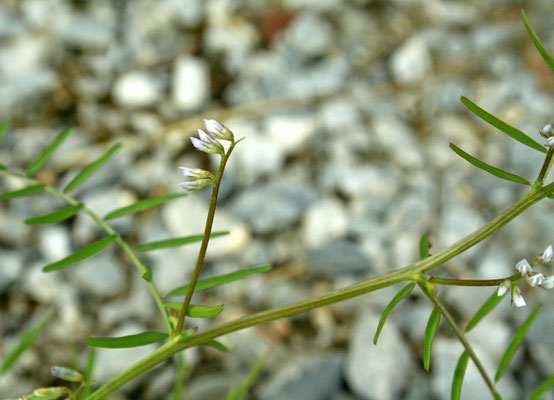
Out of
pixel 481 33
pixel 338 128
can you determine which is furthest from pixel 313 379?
pixel 481 33

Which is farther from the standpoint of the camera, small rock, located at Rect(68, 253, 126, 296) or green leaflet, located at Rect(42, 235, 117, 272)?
small rock, located at Rect(68, 253, 126, 296)

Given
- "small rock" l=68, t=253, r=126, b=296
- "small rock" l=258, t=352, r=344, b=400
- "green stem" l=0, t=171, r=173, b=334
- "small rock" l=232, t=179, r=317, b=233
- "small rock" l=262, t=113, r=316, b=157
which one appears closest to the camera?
"green stem" l=0, t=171, r=173, b=334

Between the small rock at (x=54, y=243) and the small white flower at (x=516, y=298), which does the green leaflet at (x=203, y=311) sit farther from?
the small rock at (x=54, y=243)

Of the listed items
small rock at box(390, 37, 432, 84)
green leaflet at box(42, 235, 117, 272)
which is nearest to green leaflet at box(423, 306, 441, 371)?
green leaflet at box(42, 235, 117, 272)

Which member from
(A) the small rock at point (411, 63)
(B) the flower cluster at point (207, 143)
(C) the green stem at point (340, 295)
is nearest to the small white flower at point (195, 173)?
(B) the flower cluster at point (207, 143)

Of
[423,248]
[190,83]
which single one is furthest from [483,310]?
[190,83]

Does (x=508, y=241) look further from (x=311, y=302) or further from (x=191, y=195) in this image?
(x=311, y=302)

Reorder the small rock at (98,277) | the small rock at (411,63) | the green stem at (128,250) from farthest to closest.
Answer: the small rock at (411,63) < the small rock at (98,277) < the green stem at (128,250)

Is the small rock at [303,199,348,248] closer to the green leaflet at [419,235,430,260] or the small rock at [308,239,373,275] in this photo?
the small rock at [308,239,373,275]

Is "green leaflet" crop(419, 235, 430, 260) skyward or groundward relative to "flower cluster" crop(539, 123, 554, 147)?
skyward
